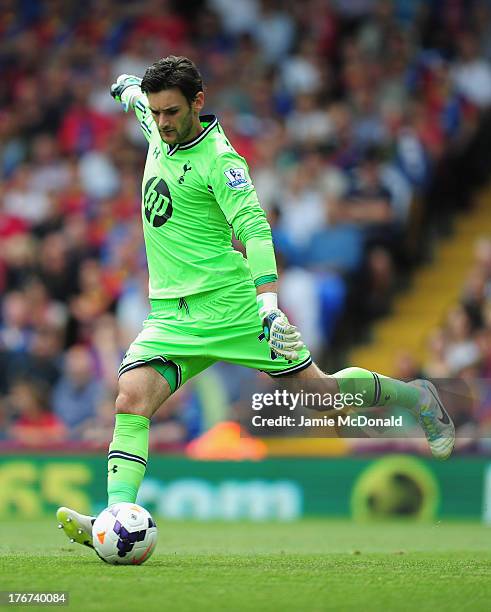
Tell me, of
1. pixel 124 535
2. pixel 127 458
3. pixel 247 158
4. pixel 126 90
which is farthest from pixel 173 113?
pixel 247 158

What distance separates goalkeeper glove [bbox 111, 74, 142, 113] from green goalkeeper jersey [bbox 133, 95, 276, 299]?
3.17 feet

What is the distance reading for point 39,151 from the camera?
59.0 feet

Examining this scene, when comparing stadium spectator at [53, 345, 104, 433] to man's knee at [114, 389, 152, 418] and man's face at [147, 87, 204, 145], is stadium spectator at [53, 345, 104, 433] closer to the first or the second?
man's knee at [114, 389, 152, 418]

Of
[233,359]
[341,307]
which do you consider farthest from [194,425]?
[233,359]

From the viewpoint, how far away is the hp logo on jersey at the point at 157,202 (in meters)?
7.67

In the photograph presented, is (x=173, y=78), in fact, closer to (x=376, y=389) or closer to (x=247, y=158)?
(x=376, y=389)

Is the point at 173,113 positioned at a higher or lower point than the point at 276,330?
higher

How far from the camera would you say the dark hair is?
7.38 metres

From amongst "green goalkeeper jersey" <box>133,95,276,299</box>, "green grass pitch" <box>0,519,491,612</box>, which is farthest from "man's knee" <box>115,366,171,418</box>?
"green grass pitch" <box>0,519,491,612</box>

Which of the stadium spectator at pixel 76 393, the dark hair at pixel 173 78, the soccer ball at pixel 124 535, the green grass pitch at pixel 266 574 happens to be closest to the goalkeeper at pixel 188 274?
the dark hair at pixel 173 78

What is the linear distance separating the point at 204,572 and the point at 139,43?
1255cm

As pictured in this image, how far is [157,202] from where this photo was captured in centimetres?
770

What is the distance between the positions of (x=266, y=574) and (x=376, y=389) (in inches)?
63.1

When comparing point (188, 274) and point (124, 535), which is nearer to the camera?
point (124, 535)
